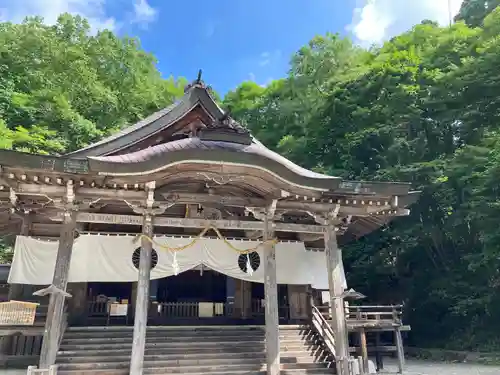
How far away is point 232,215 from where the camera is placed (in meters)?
11.4

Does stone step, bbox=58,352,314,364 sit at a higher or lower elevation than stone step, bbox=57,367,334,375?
higher

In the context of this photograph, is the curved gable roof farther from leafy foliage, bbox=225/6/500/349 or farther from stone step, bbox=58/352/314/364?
leafy foliage, bbox=225/6/500/349

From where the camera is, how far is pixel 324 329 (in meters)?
10.4

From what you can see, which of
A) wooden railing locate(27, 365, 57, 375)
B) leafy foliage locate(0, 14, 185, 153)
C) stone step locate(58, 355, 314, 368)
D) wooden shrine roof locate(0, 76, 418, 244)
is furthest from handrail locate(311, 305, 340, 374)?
leafy foliage locate(0, 14, 185, 153)

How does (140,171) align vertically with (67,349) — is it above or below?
above

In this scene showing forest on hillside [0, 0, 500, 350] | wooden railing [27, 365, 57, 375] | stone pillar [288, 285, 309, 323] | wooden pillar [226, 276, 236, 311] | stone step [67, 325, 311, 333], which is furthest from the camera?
forest on hillside [0, 0, 500, 350]

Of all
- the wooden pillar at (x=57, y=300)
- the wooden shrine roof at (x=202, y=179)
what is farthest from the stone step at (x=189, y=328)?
the wooden shrine roof at (x=202, y=179)

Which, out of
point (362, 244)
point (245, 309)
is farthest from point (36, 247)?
point (362, 244)

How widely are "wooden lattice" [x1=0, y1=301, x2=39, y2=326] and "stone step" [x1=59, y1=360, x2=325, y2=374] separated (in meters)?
1.29

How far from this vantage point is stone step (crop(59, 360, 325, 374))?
26.7ft

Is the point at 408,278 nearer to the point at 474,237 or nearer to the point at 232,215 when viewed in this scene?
the point at 474,237

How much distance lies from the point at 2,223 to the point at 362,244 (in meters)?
14.8

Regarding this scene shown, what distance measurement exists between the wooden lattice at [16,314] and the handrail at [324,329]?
678cm

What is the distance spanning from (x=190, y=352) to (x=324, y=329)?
3.53m
